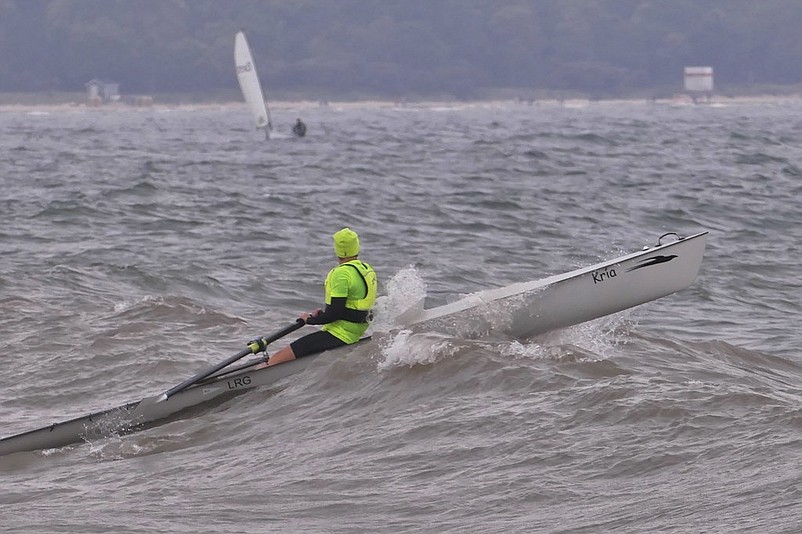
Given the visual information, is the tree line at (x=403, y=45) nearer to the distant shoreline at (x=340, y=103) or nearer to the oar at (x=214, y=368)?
the distant shoreline at (x=340, y=103)

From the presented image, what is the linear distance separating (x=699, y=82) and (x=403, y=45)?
140 feet

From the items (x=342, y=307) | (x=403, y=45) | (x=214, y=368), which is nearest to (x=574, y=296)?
(x=342, y=307)

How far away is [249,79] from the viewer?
185 ft

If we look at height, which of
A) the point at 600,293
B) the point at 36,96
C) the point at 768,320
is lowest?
the point at 768,320

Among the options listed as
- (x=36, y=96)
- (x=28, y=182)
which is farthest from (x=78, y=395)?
(x=36, y=96)

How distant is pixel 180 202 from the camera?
2842cm

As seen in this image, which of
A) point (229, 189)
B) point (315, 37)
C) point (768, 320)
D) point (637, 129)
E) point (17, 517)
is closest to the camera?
point (17, 517)

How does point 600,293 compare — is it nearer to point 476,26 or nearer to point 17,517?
point 17,517

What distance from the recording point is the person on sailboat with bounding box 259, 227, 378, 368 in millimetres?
11414

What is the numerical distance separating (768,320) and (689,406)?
20.8 ft

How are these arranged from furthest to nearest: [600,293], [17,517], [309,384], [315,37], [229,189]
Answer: [315,37] < [229,189] < [600,293] < [309,384] < [17,517]

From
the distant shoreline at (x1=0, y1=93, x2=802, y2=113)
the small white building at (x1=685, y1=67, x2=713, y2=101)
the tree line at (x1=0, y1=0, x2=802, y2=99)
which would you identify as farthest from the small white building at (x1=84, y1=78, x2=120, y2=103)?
the small white building at (x1=685, y1=67, x2=713, y2=101)

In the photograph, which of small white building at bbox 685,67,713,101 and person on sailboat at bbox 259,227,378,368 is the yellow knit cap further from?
small white building at bbox 685,67,713,101

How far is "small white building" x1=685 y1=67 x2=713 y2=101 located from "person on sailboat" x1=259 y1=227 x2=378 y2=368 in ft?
507
